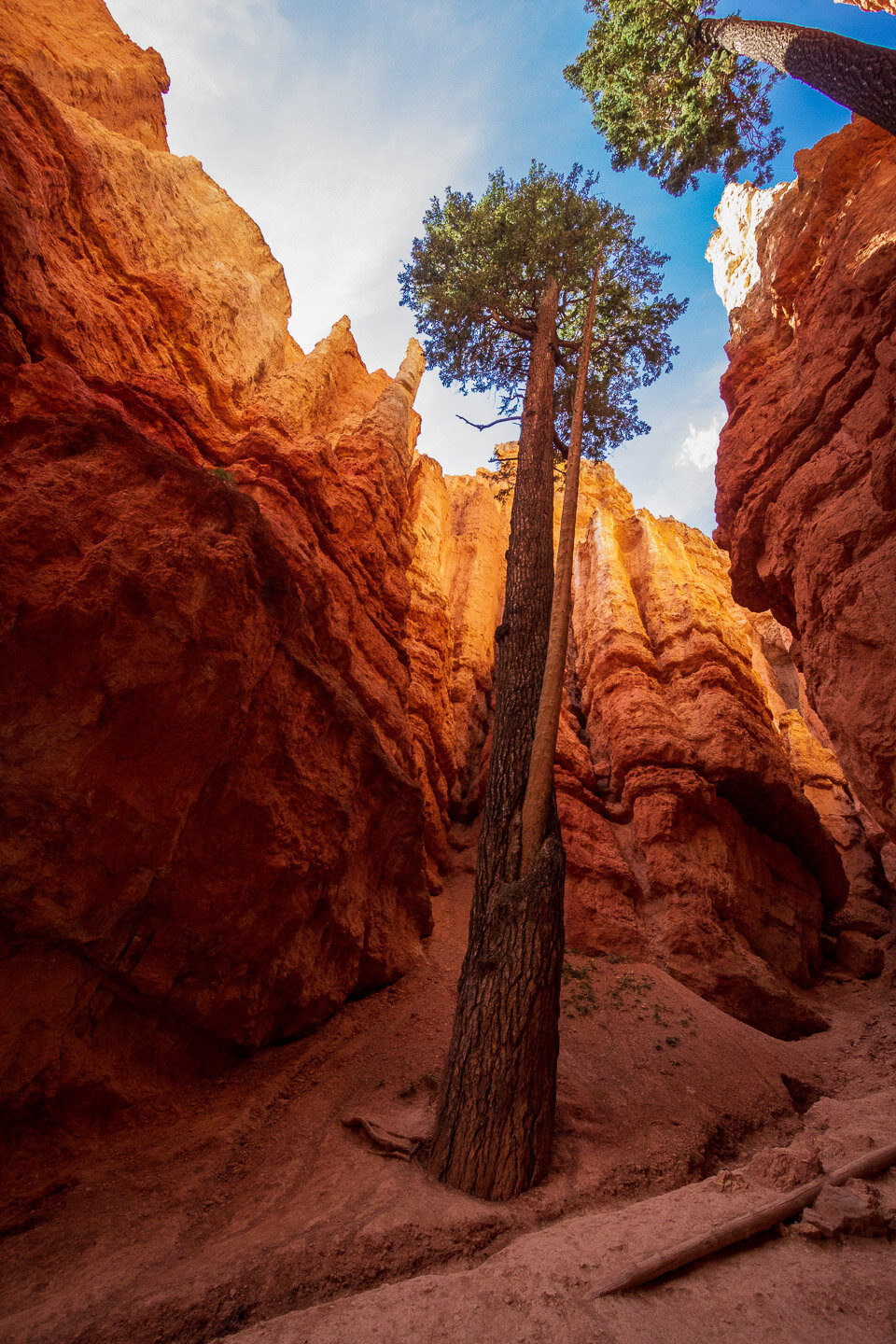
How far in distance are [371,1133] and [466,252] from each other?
42.5 feet

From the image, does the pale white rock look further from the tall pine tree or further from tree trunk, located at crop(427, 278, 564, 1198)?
tree trunk, located at crop(427, 278, 564, 1198)

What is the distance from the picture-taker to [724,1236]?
253 cm

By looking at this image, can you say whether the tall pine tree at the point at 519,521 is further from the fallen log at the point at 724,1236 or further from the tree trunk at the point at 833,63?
the tree trunk at the point at 833,63

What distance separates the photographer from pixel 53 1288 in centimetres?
278

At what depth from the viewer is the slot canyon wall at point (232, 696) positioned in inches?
162

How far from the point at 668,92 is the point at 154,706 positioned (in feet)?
43.6

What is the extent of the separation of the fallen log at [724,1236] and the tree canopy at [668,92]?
13535 mm

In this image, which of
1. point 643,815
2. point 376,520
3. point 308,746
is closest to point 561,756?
point 643,815

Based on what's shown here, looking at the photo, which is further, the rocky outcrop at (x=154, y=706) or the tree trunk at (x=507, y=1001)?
the rocky outcrop at (x=154, y=706)

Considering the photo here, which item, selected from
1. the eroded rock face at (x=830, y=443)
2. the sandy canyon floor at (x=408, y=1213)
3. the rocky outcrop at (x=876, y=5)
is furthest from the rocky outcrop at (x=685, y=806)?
the rocky outcrop at (x=876, y=5)

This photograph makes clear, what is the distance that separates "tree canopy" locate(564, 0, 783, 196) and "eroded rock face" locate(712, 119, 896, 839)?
129cm

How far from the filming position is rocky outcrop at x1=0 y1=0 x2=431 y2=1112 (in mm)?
3951

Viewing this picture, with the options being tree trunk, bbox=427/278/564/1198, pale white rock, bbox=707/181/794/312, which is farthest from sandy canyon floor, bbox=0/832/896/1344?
pale white rock, bbox=707/181/794/312

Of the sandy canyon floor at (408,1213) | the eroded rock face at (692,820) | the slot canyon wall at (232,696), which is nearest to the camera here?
the sandy canyon floor at (408,1213)
